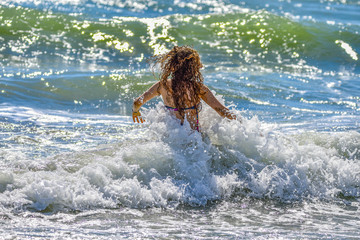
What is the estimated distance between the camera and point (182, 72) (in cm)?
653

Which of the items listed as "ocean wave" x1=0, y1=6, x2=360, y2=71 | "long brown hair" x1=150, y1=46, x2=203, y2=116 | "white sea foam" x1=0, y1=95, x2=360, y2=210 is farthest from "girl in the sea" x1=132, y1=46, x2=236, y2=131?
"ocean wave" x1=0, y1=6, x2=360, y2=71

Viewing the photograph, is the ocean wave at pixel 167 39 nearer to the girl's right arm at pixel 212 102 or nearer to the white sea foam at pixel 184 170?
the white sea foam at pixel 184 170

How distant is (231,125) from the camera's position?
275 inches

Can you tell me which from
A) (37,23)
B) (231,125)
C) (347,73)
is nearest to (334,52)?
(347,73)

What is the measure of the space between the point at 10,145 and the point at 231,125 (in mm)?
3026

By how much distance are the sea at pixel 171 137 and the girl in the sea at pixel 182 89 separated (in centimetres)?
Result: 18

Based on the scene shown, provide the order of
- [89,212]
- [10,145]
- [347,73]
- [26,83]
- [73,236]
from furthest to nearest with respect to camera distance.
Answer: [347,73]
[26,83]
[10,145]
[89,212]
[73,236]

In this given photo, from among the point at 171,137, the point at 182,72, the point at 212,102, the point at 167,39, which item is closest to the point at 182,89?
the point at 182,72

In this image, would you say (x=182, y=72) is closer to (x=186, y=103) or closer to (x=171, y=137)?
(x=186, y=103)

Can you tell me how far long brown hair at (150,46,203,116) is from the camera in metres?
6.49

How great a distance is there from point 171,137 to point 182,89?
603 millimetres

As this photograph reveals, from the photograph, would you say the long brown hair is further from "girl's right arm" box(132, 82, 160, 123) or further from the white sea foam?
the white sea foam

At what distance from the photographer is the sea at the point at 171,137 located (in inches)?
213

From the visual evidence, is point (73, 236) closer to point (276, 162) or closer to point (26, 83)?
point (276, 162)
